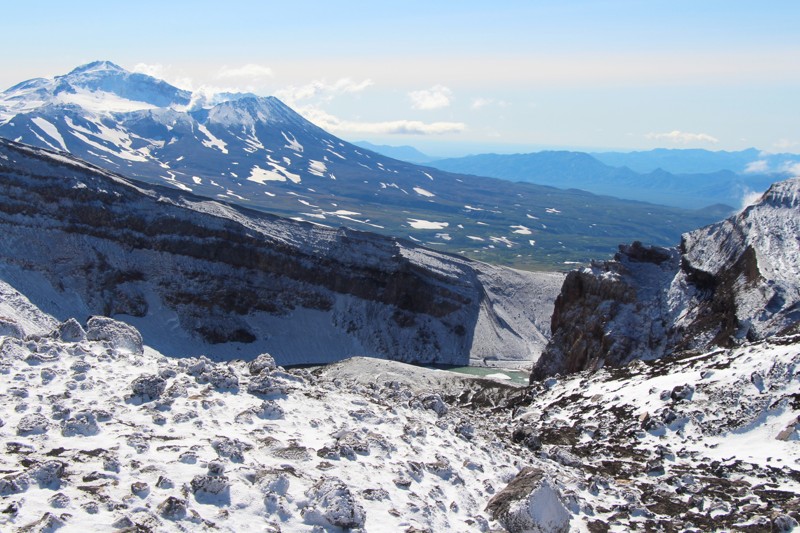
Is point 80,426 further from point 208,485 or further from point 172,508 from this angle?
point 172,508

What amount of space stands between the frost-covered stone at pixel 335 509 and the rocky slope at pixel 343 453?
28mm

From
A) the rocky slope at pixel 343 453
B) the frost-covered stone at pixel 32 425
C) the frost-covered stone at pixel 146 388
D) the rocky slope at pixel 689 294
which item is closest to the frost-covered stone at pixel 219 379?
the rocky slope at pixel 343 453

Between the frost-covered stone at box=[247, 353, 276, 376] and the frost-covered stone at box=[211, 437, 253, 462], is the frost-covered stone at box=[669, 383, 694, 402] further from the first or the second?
the frost-covered stone at box=[211, 437, 253, 462]

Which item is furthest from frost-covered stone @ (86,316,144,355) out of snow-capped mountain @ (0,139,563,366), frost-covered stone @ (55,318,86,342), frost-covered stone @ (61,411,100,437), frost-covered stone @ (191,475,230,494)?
snow-capped mountain @ (0,139,563,366)

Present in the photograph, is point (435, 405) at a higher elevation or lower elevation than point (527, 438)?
higher

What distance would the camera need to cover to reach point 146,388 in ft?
60.4

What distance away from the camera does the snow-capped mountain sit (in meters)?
78.6

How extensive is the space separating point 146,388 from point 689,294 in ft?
144

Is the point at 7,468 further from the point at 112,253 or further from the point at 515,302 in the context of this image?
the point at 515,302

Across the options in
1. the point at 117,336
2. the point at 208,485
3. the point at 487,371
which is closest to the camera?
the point at 208,485

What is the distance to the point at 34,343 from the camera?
21.4 meters

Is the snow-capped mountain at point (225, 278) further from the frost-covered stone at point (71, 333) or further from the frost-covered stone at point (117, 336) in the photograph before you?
the frost-covered stone at point (71, 333)

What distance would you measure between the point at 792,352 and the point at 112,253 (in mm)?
72669

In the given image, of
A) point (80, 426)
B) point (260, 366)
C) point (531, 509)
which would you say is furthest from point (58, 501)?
point (260, 366)
